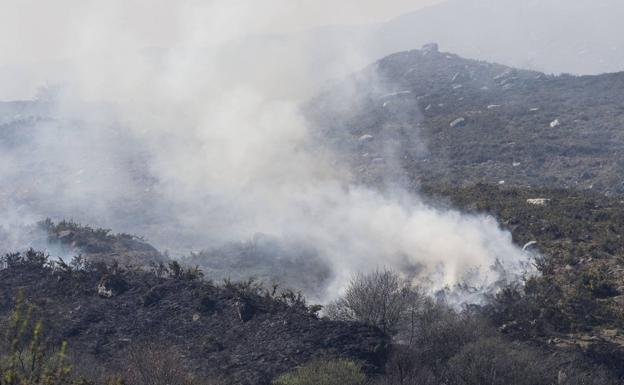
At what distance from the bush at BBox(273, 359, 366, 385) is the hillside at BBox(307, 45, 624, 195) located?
36.8m

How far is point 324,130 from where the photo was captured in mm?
82438

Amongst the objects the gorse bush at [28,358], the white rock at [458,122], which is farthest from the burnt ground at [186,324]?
the white rock at [458,122]

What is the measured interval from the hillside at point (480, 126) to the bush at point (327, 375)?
36.8m

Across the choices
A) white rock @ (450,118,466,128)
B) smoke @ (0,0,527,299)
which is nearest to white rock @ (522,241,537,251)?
smoke @ (0,0,527,299)

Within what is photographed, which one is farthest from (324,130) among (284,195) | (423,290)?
(423,290)

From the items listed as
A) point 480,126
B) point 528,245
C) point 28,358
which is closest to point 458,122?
point 480,126

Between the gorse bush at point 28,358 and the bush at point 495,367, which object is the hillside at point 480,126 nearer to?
the bush at point 495,367

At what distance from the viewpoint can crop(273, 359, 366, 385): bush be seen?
60.4ft

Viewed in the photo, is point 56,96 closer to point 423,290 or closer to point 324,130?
point 324,130

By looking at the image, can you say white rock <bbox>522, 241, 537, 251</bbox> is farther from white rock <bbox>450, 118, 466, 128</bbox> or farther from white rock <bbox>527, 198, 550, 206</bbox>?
white rock <bbox>450, 118, 466, 128</bbox>

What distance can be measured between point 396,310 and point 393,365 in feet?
15.0

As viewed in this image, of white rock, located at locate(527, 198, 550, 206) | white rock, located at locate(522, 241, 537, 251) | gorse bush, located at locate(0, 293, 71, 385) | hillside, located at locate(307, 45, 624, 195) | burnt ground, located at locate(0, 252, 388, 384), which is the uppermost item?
hillside, located at locate(307, 45, 624, 195)

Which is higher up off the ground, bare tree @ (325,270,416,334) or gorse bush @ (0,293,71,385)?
bare tree @ (325,270,416,334)

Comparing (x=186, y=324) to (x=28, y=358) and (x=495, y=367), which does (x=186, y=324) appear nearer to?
(x=28, y=358)
